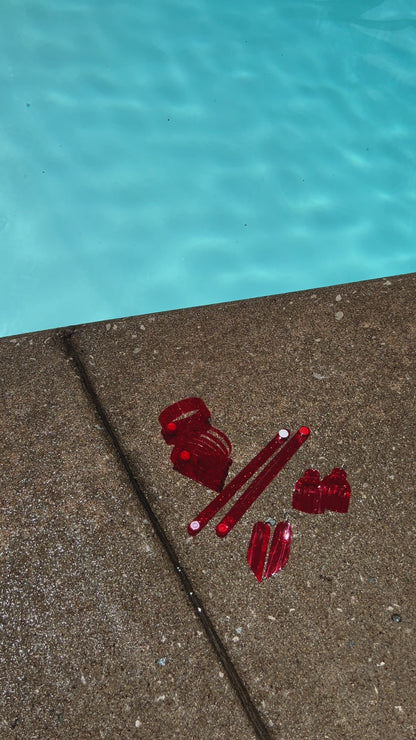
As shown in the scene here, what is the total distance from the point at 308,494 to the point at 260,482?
0.63 ft

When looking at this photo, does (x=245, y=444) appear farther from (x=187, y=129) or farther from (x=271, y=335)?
(x=187, y=129)

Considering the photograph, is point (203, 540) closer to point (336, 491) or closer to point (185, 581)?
point (185, 581)

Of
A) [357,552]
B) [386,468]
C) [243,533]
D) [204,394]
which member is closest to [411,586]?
[357,552]

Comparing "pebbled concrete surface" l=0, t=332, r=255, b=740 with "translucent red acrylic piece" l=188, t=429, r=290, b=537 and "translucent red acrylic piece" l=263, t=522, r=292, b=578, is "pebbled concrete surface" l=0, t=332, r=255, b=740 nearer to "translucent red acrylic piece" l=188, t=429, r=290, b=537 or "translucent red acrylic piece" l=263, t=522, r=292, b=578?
"translucent red acrylic piece" l=188, t=429, r=290, b=537

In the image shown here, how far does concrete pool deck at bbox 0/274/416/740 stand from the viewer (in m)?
1.99

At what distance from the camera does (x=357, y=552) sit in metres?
2.23

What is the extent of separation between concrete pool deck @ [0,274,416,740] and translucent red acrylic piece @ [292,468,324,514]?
1.4 inches

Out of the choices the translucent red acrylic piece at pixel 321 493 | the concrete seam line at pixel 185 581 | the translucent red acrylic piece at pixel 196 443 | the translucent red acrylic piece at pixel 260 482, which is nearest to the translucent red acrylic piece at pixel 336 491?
the translucent red acrylic piece at pixel 321 493

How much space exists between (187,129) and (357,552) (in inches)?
162

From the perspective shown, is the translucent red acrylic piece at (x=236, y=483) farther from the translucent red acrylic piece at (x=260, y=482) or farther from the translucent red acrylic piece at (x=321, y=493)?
the translucent red acrylic piece at (x=321, y=493)

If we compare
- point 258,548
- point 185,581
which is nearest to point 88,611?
point 185,581

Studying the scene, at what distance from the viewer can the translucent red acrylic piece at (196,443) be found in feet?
7.92

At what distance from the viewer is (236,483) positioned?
2.38 metres

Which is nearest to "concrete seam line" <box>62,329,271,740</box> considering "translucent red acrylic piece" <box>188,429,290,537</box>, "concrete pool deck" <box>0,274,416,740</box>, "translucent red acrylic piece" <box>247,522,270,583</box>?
"concrete pool deck" <box>0,274,416,740</box>
